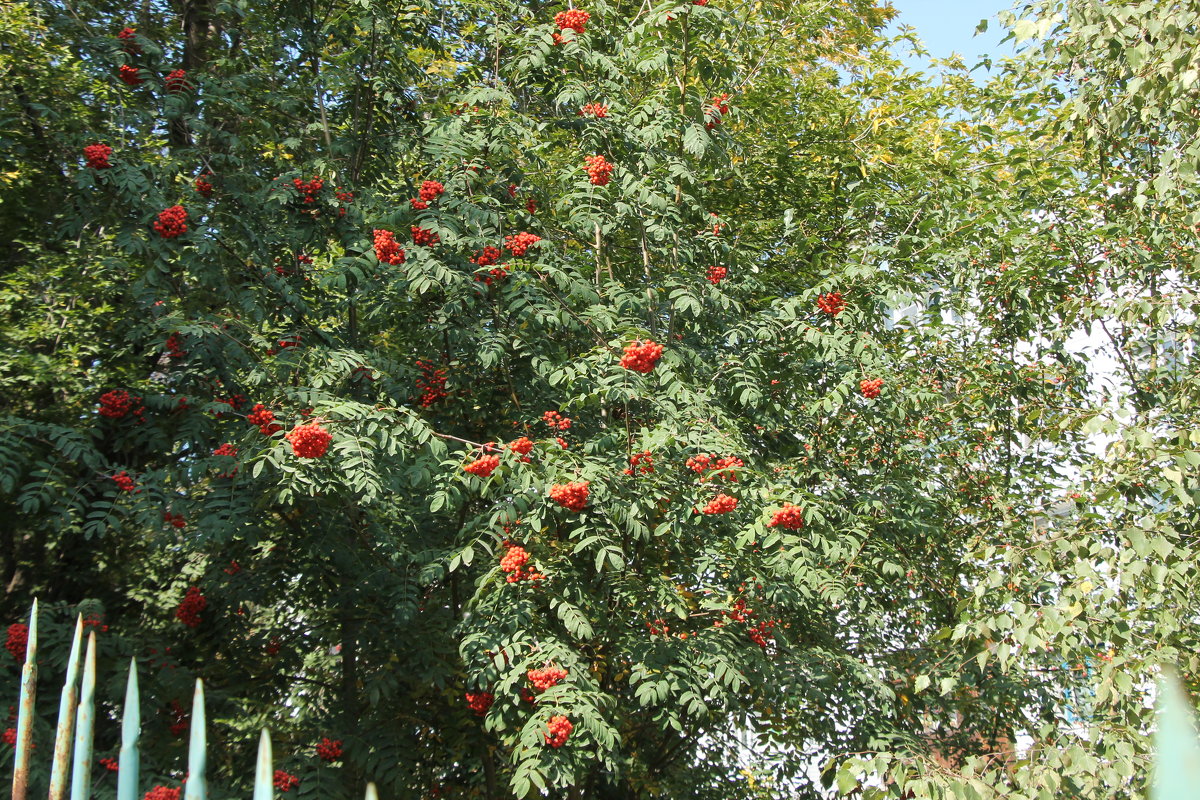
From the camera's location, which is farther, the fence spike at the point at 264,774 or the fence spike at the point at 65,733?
the fence spike at the point at 65,733

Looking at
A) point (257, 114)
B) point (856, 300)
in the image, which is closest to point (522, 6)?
point (257, 114)

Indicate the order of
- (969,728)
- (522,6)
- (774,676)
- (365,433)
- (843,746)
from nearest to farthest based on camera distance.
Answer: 1. (365,433)
2. (774,676)
3. (843,746)
4. (522,6)
5. (969,728)

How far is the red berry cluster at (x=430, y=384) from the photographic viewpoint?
5.25 metres

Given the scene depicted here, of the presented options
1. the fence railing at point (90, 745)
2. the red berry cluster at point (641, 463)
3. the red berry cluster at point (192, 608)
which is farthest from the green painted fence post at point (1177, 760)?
the red berry cluster at point (192, 608)

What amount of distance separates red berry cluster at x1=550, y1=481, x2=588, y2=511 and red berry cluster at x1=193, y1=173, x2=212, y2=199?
252 cm

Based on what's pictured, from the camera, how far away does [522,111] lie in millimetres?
6094

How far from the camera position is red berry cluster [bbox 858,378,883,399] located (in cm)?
502

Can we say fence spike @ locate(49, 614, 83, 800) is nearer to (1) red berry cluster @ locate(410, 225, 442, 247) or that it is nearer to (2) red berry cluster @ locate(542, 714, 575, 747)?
(2) red berry cluster @ locate(542, 714, 575, 747)

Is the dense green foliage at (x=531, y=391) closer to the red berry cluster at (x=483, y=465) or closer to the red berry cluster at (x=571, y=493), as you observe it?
the red berry cluster at (x=483, y=465)

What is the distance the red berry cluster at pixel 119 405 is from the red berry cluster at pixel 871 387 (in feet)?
12.4

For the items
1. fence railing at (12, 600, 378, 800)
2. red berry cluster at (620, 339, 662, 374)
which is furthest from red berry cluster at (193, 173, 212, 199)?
fence railing at (12, 600, 378, 800)

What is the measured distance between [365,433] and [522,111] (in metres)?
2.62

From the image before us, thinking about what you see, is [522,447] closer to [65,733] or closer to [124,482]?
[124,482]

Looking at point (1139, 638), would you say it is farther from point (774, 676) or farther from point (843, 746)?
point (843, 746)
